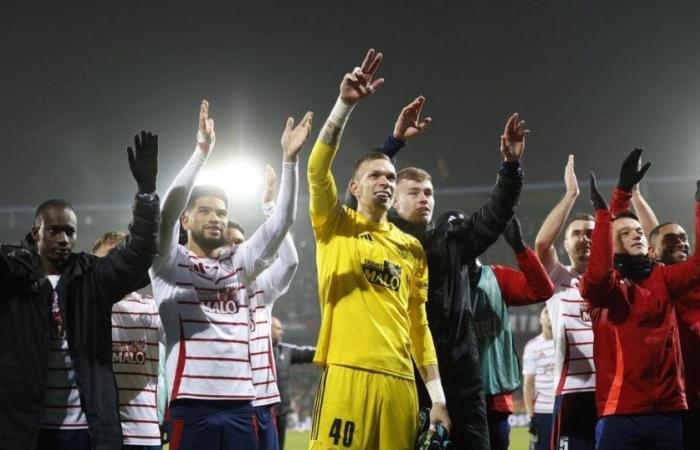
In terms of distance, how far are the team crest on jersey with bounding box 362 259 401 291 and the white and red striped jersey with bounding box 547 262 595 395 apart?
2.35 metres

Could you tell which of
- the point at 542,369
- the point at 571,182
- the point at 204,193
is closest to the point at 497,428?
the point at 571,182

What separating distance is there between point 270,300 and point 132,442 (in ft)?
4.31

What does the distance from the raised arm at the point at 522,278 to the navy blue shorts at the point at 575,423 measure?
825 mm

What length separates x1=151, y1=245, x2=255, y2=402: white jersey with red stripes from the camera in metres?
4.77

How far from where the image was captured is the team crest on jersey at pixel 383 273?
14.9 ft

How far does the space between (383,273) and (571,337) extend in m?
2.49

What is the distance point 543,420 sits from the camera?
380 inches

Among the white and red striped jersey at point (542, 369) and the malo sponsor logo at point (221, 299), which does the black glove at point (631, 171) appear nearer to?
the malo sponsor logo at point (221, 299)

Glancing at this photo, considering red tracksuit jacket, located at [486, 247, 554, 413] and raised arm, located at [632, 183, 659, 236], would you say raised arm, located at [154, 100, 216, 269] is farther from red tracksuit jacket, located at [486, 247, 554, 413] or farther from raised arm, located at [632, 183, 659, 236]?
raised arm, located at [632, 183, 659, 236]

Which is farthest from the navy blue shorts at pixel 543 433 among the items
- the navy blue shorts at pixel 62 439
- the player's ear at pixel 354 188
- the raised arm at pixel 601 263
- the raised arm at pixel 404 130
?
the navy blue shorts at pixel 62 439

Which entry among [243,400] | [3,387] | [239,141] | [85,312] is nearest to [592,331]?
[243,400]

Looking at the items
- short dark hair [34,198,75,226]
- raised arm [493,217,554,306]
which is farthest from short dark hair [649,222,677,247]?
short dark hair [34,198,75,226]

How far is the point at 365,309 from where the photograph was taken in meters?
4.46

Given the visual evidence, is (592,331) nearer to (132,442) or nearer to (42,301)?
(132,442)
